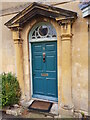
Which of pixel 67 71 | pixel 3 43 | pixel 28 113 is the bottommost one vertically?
pixel 28 113

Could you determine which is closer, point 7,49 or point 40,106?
point 40,106

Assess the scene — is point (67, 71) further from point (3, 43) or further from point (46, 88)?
point (3, 43)

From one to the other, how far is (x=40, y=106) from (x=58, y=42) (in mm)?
2556

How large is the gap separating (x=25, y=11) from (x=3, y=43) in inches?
76.7

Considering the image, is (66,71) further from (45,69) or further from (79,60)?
(45,69)

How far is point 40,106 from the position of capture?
13.9ft

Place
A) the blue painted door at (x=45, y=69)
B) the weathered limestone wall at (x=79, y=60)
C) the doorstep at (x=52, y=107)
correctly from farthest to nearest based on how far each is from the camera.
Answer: the blue painted door at (x=45, y=69)
the doorstep at (x=52, y=107)
the weathered limestone wall at (x=79, y=60)

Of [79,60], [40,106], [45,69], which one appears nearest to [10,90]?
[40,106]

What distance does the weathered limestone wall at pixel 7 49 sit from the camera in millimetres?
5004

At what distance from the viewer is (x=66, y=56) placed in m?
3.81

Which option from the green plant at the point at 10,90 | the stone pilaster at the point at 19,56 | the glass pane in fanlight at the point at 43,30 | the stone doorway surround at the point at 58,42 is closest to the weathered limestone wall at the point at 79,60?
the stone doorway surround at the point at 58,42

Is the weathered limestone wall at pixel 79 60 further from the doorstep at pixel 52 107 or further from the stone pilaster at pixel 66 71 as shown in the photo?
the doorstep at pixel 52 107

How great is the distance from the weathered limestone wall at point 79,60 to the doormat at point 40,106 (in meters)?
1.02

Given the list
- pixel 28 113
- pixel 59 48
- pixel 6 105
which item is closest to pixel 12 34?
pixel 59 48
